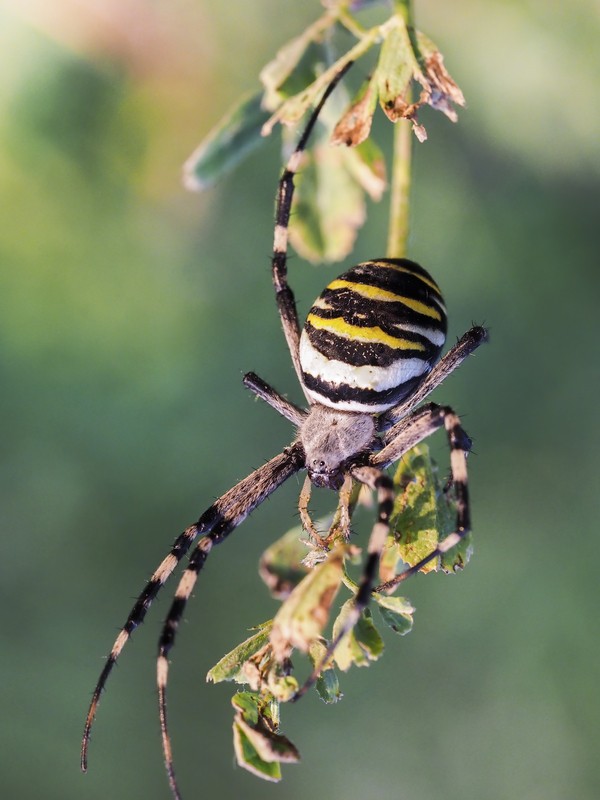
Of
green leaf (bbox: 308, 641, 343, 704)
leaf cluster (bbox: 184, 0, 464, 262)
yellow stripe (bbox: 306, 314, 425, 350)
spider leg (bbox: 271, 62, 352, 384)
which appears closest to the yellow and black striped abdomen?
yellow stripe (bbox: 306, 314, 425, 350)

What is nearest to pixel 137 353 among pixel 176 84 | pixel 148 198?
pixel 148 198

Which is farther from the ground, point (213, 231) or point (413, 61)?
point (213, 231)

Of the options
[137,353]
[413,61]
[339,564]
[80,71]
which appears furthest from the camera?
[137,353]

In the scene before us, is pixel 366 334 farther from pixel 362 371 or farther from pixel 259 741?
pixel 259 741

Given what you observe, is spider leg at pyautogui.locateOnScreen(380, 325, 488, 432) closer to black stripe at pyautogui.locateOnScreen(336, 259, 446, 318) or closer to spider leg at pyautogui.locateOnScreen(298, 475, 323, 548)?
black stripe at pyautogui.locateOnScreen(336, 259, 446, 318)

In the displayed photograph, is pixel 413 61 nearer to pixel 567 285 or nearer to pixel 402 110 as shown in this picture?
pixel 402 110

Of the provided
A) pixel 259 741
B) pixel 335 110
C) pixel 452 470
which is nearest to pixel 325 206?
pixel 335 110

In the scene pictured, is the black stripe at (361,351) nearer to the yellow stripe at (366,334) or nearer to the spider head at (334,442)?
the yellow stripe at (366,334)

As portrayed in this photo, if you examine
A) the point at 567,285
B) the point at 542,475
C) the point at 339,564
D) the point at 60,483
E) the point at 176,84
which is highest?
the point at 176,84
